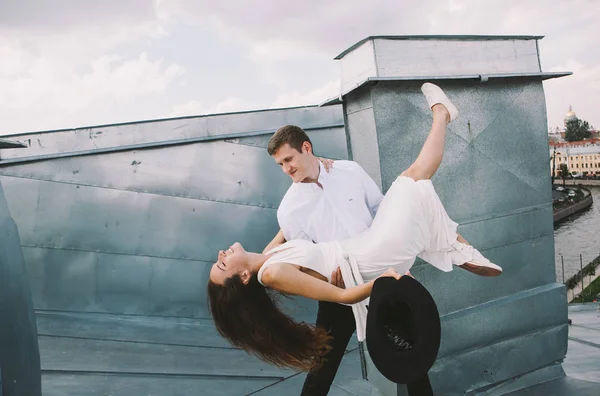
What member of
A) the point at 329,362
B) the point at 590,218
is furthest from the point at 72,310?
the point at 590,218

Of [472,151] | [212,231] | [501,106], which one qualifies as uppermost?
[501,106]

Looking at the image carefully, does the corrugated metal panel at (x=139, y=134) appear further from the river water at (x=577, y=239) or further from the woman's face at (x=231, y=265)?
the river water at (x=577, y=239)

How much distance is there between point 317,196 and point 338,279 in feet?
1.45

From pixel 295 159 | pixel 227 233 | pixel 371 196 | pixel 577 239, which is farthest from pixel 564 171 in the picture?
pixel 295 159

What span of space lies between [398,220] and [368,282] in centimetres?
39

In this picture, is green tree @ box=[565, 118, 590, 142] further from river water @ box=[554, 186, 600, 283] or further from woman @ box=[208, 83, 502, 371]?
woman @ box=[208, 83, 502, 371]

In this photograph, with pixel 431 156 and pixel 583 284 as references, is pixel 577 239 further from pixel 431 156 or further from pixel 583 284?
pixel 431 156

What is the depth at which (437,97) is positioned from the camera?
2957mm

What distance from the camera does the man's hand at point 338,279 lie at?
242 cm

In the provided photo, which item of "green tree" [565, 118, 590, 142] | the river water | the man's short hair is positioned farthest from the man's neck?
"green tree" [565, 118, 590, 142]

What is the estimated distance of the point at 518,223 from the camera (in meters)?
3.79

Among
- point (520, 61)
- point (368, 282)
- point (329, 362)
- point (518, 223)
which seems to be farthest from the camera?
point (518, 223)

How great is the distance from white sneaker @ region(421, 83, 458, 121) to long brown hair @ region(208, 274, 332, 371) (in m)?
1.42

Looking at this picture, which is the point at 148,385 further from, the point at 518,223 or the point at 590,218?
the point at 590,218
